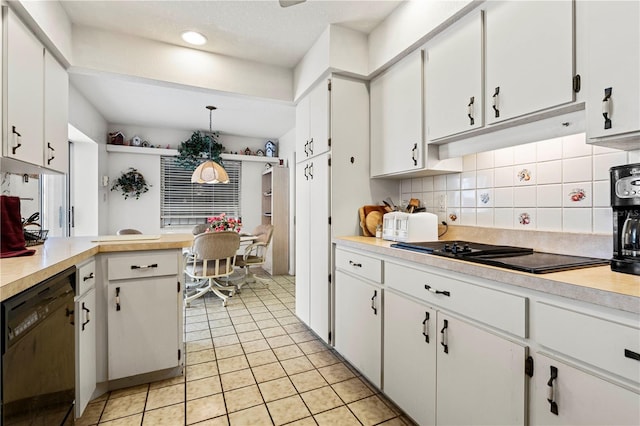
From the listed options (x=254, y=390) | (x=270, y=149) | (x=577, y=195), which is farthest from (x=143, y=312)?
(x=270, y=149)

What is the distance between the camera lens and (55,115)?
2.02 m

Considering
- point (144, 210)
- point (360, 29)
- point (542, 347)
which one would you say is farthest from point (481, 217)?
point (144, 210)

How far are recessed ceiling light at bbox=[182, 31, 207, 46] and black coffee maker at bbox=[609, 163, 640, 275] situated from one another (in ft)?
8.66

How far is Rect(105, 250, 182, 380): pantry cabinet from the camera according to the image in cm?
182

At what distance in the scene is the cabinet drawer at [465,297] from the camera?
3.45ft

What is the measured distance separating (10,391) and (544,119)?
7.34 ft

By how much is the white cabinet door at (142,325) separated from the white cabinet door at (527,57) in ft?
7.12

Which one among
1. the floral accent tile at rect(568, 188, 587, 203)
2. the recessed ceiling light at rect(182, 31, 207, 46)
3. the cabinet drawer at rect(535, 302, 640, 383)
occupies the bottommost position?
the cabinet drawer at rect(535, 302, 640, 383)

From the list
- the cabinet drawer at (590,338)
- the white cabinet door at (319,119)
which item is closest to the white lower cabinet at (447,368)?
the cabinet drawer at (590,338)

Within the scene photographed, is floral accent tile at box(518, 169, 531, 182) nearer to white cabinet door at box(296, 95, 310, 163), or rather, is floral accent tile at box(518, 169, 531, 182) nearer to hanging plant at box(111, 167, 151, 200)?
white cabinet door at box(296, 95, 310, 163)

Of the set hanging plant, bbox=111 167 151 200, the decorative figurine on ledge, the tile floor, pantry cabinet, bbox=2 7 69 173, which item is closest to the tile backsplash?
the tile floor

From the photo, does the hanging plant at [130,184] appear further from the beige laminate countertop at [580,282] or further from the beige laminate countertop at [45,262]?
the beige laminate countertop at [580,282]

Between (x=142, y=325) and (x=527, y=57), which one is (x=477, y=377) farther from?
(x=142, y=325)

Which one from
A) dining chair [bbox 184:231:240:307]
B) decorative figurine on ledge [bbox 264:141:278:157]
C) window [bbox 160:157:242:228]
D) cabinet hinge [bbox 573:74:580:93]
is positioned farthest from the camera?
decorative figurine on ledge [bbox 264:141:278:157]
